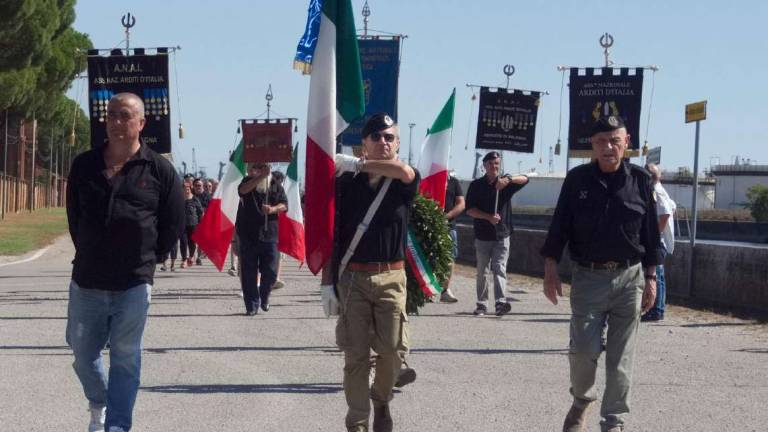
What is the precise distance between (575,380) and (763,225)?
3896 cm

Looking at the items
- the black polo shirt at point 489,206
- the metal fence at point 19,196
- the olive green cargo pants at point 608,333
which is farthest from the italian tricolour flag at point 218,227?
the metal fence at point 19,196

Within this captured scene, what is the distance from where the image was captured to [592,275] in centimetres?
712

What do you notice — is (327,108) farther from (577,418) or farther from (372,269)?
(577,418)

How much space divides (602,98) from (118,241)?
1183 centimetres

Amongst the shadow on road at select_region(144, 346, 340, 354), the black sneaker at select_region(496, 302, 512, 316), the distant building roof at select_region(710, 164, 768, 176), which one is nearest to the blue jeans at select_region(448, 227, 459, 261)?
the black sneaker at select_region(496, 302, 512, 316)

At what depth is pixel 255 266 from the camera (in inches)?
553

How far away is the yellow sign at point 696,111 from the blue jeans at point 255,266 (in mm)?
5991

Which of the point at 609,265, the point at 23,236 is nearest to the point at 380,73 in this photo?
the point at 609,265

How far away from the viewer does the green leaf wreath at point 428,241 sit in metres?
8.59

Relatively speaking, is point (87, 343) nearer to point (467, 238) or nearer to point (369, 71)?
point (369, 71)

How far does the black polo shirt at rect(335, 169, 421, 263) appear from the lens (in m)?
6.86

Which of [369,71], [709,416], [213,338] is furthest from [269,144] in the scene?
[709,416]

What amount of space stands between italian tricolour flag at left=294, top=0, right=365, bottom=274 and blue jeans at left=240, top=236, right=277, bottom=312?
6.77 meters

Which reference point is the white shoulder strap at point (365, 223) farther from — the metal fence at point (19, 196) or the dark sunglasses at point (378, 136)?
the metal fence at point (19, 196)
